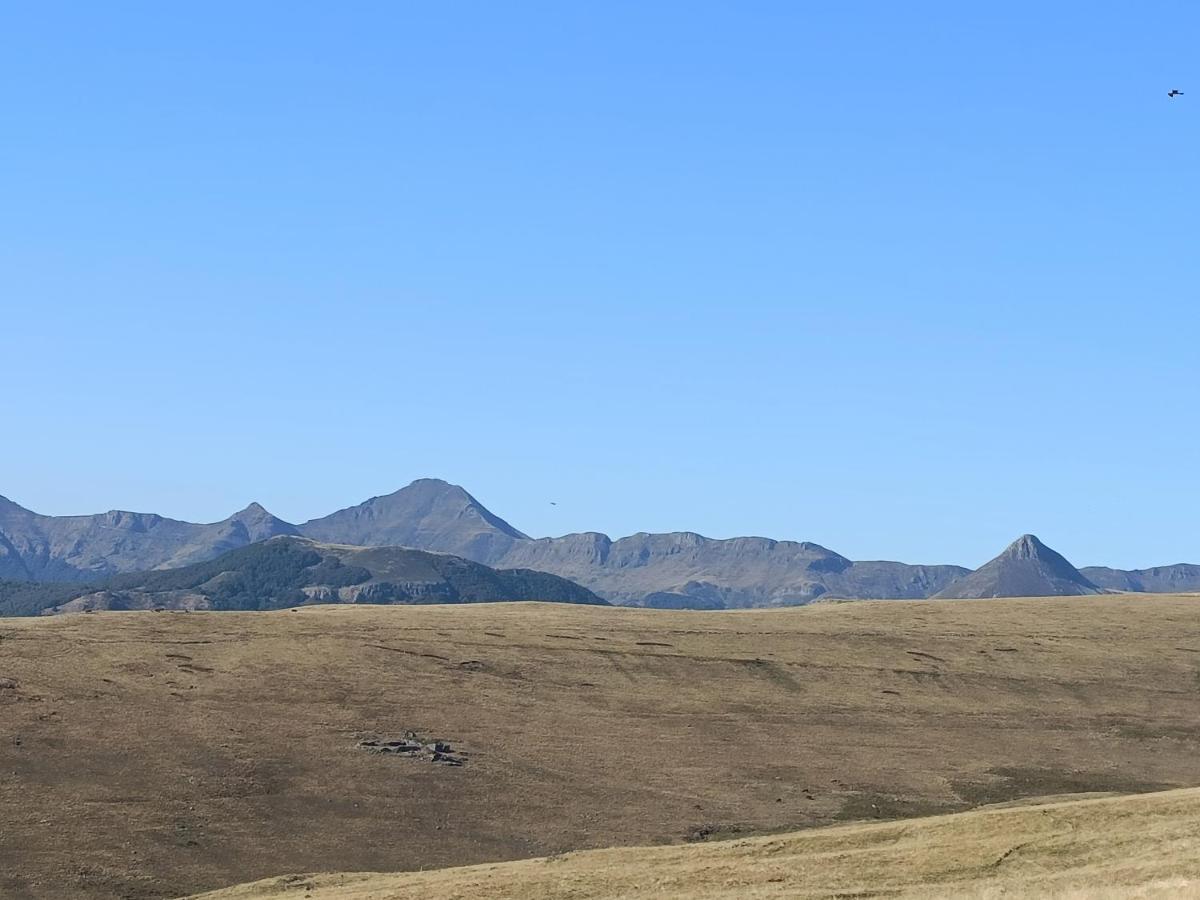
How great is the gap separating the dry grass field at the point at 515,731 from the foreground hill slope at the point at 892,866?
152 inches

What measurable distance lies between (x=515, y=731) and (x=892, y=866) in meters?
42.4

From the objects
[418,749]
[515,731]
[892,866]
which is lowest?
[892,866]

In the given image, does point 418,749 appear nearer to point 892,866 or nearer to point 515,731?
point 515,731

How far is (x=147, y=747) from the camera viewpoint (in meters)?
82.2

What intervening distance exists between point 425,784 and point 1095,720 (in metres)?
50.2

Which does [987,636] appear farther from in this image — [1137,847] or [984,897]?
[984,897]

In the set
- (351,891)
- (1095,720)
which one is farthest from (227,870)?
(1095,720)

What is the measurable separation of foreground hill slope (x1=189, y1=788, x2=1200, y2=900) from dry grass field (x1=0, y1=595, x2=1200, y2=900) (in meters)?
3.85

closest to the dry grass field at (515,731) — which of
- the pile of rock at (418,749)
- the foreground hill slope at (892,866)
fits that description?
the pile of rock at (418,749)

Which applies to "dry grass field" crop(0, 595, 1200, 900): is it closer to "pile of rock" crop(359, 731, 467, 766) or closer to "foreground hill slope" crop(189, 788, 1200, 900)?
"pile of rock" crop(359, 731, 467, 766)

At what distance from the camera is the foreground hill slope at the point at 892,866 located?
4912cm

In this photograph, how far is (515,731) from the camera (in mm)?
93188

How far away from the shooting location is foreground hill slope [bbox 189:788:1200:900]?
4912 centimetres

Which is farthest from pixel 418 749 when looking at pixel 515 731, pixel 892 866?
pixel 892 866
